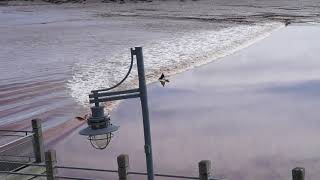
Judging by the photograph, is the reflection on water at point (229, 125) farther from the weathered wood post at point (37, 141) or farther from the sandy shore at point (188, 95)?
the weathered wood post at point (37, 141)

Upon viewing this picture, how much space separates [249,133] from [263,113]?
3.11 m

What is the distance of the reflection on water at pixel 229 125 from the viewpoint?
56.3 feet

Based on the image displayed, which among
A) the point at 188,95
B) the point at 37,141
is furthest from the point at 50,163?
the point at 188,95

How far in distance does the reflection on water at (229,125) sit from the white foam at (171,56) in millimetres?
1897

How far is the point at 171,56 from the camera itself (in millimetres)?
38562

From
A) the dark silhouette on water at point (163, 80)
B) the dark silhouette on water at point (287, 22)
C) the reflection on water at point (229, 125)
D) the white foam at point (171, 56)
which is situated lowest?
the reflection on water at point (229, 125)

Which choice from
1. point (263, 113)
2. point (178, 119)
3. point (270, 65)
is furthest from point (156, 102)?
point (270, 65)

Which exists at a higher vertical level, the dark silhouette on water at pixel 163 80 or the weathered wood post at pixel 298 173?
the dark silhouette on water at pixel 163 80

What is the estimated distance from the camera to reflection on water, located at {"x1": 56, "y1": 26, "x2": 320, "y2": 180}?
56.3 ft

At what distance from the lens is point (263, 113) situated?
23141 millimetres

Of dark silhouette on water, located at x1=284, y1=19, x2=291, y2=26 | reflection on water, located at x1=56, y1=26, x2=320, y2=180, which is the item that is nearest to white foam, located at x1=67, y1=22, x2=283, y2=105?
dark silhouette on water, located at x1=284, y1=19, x2=291, y2=26

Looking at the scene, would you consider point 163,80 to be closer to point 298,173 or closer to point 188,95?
point 188,95

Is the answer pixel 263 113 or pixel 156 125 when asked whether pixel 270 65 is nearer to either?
pixel 263 113

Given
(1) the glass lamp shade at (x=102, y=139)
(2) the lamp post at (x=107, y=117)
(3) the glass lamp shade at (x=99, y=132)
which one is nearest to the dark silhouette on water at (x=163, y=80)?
(1) the glass lamp shade at (x=102, y=139)
